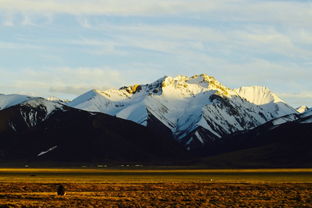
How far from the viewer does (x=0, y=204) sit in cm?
6347

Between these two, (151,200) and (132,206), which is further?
(151,200)

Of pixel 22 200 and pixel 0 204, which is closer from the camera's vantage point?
pixel 0 204

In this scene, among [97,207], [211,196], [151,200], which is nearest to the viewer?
[97,207]

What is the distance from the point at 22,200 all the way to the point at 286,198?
28295 mm

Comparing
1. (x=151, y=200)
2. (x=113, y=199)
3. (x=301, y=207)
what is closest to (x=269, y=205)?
(x=301, y=207)

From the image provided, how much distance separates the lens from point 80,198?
71375mm

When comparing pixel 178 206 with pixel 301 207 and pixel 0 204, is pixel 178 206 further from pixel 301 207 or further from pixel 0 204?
pixel 0 204

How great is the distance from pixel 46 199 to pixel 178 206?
1587cm

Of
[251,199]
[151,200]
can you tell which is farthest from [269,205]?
[151,200]

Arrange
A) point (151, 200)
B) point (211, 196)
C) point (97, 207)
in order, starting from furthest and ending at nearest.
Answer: point (211, 196) < point (151, 200) < point (97, 207)

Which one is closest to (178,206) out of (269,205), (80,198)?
(269,205)

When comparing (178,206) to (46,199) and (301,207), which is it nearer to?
(301,207)

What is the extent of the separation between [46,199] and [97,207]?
10665mm

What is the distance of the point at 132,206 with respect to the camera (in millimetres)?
61844
